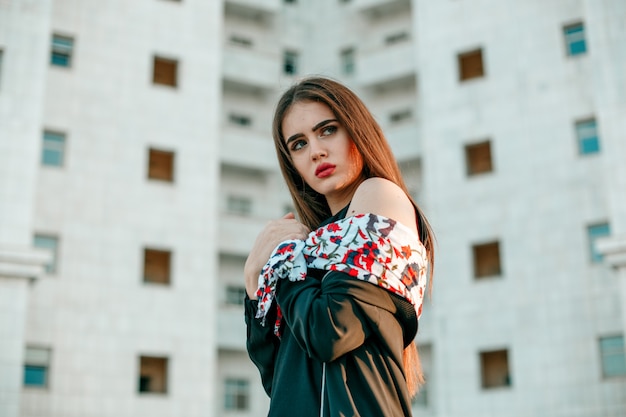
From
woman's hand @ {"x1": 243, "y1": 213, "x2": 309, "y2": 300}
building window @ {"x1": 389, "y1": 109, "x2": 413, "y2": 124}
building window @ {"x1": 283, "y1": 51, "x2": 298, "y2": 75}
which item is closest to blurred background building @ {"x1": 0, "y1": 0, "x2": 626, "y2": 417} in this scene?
building window @ {"x1": 389, "y1": 109, "x2": 413, "y2": 124}

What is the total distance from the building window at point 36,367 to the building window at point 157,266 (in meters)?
4.09

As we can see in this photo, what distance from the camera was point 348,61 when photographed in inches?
1464

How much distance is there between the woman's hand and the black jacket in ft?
0.57

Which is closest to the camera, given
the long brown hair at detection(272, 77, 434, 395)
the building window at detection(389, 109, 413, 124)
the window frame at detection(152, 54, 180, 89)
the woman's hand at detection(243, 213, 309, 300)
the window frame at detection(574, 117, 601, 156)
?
the woman's hand at detection(243, 213, 309, 300)

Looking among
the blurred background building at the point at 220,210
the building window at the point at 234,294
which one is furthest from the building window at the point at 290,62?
the building window at the point at 234,294

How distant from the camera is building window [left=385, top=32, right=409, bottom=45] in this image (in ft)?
118

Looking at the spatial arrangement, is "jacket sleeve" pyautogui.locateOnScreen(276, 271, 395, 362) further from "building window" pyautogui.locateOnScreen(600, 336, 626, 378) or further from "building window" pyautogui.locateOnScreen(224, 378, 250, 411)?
"building window" pyautogui.locateOnScreen(224, 378, 250, 411)

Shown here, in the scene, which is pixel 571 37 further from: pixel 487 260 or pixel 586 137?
pixel 487 260

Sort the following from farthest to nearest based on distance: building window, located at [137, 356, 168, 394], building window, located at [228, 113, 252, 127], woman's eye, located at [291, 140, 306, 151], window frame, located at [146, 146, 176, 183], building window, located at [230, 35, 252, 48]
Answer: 1. building window, located at [230, 35, 252, 48]
2. building window, located at [228, 113, 252, 127]
3. window frame, located at [146, 146, 176, 183]
4. building window, located at [137, 356, 168, 394]
5. woman's eye, located at [291, 140, 306, 151]

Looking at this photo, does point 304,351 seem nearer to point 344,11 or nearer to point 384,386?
point 384,386

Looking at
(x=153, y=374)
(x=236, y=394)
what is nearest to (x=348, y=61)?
(x=236, y=394)

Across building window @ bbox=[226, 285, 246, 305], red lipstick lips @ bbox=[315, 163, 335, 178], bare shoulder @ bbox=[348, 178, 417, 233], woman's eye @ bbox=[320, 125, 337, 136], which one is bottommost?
bare shoulder @ bbox=[348, 178, 417, 233]

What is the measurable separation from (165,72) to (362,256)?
95.0 feet

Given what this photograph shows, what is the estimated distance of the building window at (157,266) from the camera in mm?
28828
